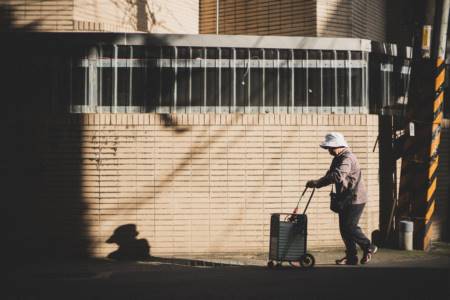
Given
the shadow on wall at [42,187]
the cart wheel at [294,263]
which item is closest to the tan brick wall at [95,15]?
the shadow on wall at [42,187]

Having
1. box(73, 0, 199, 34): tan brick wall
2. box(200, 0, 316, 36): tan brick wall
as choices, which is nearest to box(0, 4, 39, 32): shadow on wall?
box(73, 0, 199, 34): tan brick wall

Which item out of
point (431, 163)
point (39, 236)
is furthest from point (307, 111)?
point (39, 236)

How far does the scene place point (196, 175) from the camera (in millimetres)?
9352

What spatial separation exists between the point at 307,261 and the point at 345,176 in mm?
1306

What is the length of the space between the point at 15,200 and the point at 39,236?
0.69 meters

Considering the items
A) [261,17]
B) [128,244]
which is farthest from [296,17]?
[128,244]

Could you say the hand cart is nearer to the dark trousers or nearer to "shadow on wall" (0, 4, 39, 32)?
the dark trousers

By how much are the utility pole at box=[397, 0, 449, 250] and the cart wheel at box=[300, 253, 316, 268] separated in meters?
2.57

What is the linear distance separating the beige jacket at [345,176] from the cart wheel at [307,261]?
3.18 feet

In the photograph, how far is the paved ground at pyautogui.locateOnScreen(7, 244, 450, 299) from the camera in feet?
21.4

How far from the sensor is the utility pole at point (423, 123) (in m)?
9.41

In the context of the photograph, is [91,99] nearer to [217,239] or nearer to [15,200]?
[15,200]

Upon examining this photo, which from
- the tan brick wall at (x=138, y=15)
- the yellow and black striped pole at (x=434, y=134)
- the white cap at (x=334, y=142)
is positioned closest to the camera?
the white cap at (x=334, y=142)

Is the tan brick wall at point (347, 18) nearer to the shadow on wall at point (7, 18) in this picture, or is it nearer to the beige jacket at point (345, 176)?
the beige jacket at point (345, 176)
